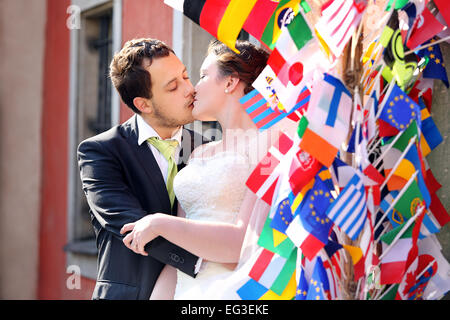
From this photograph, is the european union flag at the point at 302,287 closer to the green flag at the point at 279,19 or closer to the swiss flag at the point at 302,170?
the swiss flag at the point at 302,170

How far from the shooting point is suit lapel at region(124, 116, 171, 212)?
159cm

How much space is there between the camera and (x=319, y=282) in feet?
3.60

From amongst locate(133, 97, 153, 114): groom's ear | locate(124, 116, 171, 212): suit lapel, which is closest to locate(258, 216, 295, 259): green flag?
locate(124, 116, 171, 212): suit lapel

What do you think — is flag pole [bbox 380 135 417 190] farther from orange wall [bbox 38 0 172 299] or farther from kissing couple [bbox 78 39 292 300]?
orange wall [bbox 38 0 172 299]

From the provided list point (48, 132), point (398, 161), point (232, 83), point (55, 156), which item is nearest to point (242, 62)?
point (232, 83)

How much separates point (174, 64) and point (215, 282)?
0.76 metres

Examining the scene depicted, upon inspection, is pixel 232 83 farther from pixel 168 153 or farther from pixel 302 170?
pixel 302 170

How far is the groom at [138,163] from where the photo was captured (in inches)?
60.2

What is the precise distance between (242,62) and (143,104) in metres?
0.42

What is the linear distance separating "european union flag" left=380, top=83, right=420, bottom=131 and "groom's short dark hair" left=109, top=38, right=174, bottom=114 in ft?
2.78

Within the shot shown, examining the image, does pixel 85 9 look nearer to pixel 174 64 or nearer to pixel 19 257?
pixel 174 64

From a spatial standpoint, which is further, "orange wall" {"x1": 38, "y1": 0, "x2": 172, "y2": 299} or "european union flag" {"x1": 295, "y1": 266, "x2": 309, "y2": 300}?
"orange wall" {"x1": 38, "y1": 0, "x2": 172, "y2": 299}

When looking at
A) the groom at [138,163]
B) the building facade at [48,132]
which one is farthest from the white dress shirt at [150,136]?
the building facade at [48,132]

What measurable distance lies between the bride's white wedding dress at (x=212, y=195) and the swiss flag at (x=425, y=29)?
1.97ft
